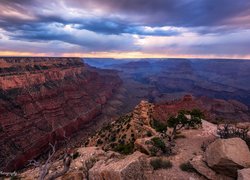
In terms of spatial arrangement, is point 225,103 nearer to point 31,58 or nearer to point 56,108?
point 56,108

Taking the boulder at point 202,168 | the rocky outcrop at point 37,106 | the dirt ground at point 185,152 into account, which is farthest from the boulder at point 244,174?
the rocky outcrop at point 37,106

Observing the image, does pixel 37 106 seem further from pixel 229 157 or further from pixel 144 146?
pixel 229 157

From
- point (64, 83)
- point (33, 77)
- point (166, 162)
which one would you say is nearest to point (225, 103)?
point (64, 83)

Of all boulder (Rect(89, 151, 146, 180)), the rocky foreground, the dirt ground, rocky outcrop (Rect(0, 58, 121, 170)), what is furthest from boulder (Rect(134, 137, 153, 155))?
rocky outcrop (Rect(0, 58, 121, 170))

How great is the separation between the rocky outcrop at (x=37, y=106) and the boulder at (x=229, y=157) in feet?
176

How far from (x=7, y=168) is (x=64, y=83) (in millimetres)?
73132

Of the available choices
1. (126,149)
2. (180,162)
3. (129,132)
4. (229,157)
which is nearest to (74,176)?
(180,162)

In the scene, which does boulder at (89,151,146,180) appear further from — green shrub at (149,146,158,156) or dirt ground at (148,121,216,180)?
green shrub at (149,146,158,156)

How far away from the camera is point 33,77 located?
10762 cm

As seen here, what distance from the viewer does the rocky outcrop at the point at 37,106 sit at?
72.7m

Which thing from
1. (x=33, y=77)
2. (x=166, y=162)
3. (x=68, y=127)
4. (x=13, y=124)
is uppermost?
(x=166, y=162)

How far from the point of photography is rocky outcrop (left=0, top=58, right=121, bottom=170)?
72.7 m

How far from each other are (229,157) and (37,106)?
91155mm

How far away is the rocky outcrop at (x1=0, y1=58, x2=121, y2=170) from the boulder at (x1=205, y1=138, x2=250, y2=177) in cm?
5362
